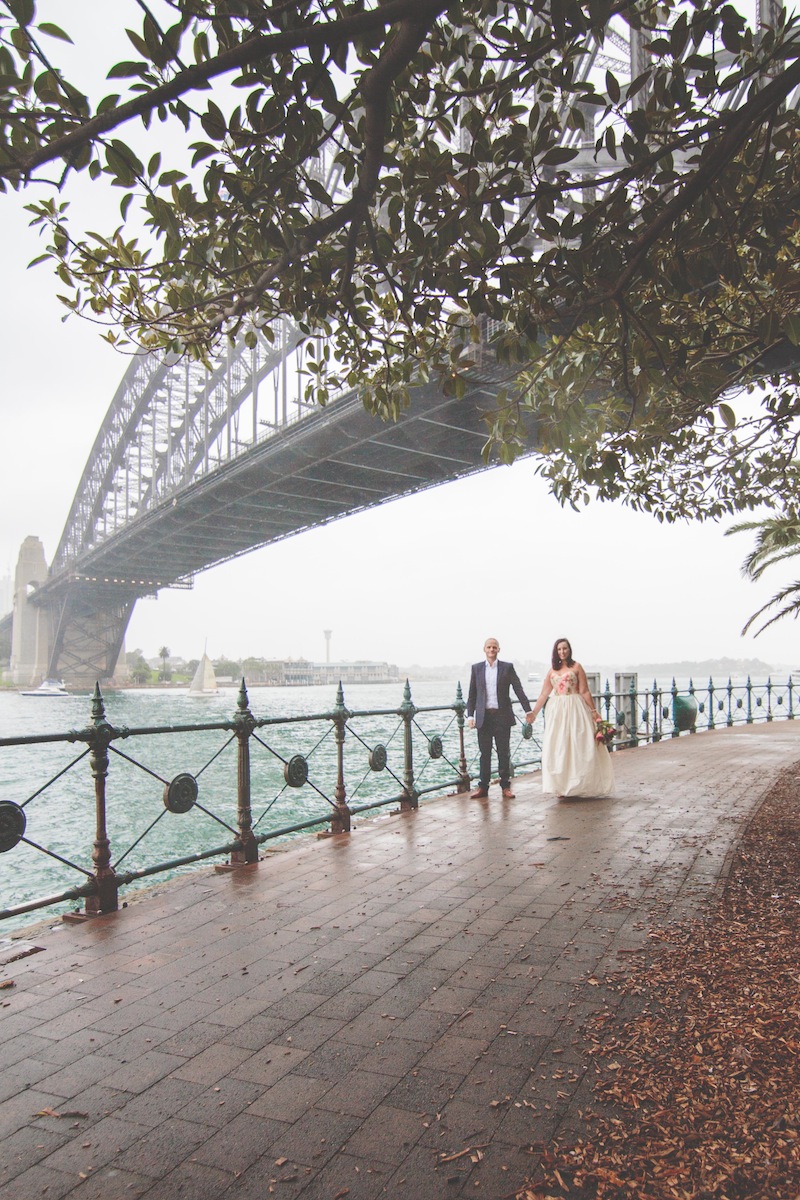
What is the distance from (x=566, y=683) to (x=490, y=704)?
843 mm

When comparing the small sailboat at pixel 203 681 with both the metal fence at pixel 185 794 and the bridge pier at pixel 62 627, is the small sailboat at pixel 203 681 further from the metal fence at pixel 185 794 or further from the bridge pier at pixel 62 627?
the metal fence at pixel 185 794

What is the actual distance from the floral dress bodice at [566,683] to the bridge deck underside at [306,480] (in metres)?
8.57

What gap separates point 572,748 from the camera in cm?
825

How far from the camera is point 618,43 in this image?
14.5 m

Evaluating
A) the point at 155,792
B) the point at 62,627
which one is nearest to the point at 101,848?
the point at 155,792

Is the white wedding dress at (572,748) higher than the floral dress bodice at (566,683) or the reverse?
the reverse

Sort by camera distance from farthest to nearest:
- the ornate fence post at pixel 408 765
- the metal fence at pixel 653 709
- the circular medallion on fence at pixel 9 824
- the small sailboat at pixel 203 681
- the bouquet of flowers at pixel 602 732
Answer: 1. the small sailboat at pixel 203 681
2. the metal fence at pixel 653 709
3. the bouquet of flowers at pixel 602 732
4. the ornate fence post at pixel 408 765
5. the circular medallion on fence at pixel 9 824

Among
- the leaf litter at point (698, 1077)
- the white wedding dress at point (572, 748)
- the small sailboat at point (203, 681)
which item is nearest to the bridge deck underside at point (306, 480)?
the white wedding dress at point (572, 748)

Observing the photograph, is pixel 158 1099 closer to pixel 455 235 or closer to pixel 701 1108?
pixel 701 1108

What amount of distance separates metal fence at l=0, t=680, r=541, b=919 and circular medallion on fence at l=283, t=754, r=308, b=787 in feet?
0.04

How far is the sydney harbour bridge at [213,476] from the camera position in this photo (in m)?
21.6

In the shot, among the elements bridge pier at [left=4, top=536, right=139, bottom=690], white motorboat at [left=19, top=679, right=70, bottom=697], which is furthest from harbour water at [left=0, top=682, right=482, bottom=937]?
white motorboat at [left=19, top=679, right=70, bottom=697]

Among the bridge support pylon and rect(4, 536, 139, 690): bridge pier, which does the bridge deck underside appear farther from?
rect(4, 536, 139, 690): bridge pier

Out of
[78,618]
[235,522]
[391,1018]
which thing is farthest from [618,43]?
[78,618]
